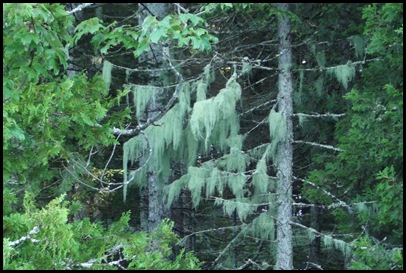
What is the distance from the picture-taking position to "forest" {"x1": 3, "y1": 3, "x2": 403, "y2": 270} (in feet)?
16.4

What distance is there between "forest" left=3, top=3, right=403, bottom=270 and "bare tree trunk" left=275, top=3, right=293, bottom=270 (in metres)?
0.02

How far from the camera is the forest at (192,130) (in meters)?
5.00

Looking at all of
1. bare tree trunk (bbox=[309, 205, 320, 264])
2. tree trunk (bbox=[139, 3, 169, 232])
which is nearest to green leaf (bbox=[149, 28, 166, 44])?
tree trunk (bbox=[139, 3, 169, 232])

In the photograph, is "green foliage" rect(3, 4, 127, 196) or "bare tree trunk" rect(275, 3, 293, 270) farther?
"bare tree trunk" rect(275, 3, 293, 270)

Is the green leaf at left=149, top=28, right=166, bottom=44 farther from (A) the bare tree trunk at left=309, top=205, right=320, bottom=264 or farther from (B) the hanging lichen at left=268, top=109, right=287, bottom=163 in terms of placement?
(A) the bare tree trunk at left=309, top=205, right=320, bottom=264

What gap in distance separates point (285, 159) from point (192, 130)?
5.98ft

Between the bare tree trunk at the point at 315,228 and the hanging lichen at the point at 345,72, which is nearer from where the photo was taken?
the hanging lichen at the point at 345,72

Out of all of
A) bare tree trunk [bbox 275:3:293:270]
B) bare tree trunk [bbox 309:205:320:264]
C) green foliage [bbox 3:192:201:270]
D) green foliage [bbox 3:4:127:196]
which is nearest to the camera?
green foliage [bbox 3:4:127:196]

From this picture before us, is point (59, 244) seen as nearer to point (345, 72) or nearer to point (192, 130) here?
point (192, 130)

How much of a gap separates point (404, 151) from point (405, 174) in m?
0.33

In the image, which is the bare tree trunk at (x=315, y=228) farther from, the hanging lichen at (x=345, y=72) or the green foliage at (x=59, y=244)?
the green foliage at (x=59, y=244)

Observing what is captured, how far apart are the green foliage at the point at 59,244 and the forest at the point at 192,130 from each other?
2 centimetres

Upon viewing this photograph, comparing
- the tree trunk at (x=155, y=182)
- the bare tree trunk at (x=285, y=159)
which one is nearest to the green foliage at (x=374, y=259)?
the bare tree trunk at (x=285, y=159)

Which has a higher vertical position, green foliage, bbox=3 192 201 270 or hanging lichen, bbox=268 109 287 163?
hanging lichen, bbox=268 109 287 163
